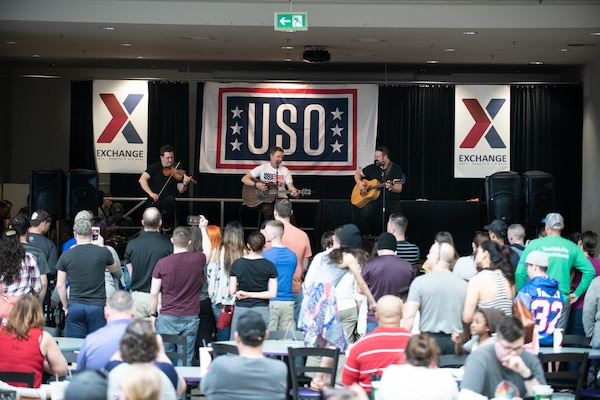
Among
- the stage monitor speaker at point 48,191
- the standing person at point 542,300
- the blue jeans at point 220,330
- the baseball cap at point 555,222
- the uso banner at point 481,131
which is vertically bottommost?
the blue jeans at point 220,330

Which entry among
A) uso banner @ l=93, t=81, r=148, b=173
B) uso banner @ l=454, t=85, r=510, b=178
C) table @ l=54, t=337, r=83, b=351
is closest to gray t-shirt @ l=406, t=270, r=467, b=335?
table @ l=54, t=337, r=83, b=351

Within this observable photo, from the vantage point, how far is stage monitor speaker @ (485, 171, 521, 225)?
14.8 metres

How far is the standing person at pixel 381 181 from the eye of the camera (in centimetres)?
1405

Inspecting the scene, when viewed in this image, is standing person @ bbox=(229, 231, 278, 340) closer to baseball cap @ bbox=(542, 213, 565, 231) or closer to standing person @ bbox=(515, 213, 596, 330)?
standing person @ bbox=(515, 213, 596, 330)

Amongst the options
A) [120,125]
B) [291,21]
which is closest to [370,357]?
[291,21]

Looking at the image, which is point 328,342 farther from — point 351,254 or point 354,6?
point 354,6

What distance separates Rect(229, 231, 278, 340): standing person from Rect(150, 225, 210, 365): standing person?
36 centimetres

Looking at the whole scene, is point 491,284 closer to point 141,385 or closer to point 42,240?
point 141,385

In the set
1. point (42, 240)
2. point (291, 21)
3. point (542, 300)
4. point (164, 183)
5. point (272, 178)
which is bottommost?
point (542, 300)

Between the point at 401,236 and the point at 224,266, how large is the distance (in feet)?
5.64

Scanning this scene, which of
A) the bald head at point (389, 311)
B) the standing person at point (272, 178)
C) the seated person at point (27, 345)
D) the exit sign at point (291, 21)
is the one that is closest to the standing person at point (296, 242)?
the exit sign at point (291, 21)

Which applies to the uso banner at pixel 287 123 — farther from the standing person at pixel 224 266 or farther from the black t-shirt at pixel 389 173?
the standing person at pixel 224 266

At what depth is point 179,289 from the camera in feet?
29.3

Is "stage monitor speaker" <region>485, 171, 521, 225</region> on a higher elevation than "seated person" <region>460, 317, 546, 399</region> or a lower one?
higher
